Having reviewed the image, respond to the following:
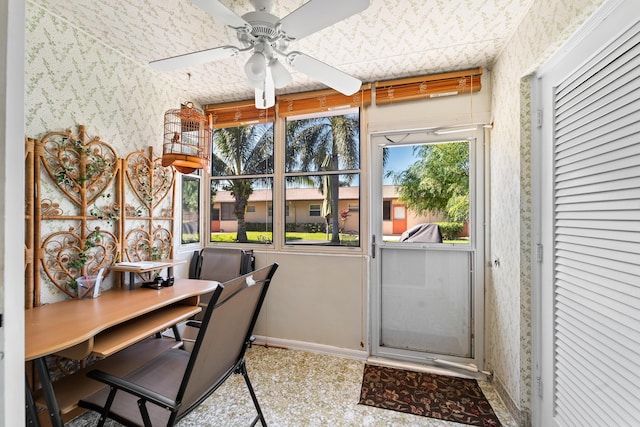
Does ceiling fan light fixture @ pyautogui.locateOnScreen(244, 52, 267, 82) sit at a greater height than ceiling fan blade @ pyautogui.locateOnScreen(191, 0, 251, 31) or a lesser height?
lesser

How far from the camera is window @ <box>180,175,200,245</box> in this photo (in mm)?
2848

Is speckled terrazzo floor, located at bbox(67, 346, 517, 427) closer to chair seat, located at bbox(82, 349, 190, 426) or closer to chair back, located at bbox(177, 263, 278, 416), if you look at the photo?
chair seat, located at bbox(82, 349, 190, 426)

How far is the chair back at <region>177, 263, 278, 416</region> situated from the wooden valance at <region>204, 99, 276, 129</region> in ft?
6.25

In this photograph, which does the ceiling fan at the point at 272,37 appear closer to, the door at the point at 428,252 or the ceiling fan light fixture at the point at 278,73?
the ceiling fan light fixture at the point at 278,73

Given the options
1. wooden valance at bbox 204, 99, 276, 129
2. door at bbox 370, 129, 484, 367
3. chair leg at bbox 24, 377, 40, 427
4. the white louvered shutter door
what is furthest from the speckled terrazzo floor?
A: wooden valance at bbox 204, 99, 276, 129

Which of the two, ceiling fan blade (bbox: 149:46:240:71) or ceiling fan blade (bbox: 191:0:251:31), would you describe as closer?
ceiling fan blade (bbox: 191:0:251:31)

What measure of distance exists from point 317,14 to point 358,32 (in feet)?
2.66

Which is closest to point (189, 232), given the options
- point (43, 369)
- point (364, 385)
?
point (43, 369)

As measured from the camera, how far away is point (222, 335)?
1.28 m

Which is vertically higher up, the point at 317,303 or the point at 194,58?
the point at 194,58

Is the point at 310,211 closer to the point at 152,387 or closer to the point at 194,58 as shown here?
the point at 194,58

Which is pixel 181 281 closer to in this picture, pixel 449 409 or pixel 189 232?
pixel 189 232

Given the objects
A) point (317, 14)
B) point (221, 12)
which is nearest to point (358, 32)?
point (317, 14)

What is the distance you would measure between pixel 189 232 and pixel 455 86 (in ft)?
9.46
